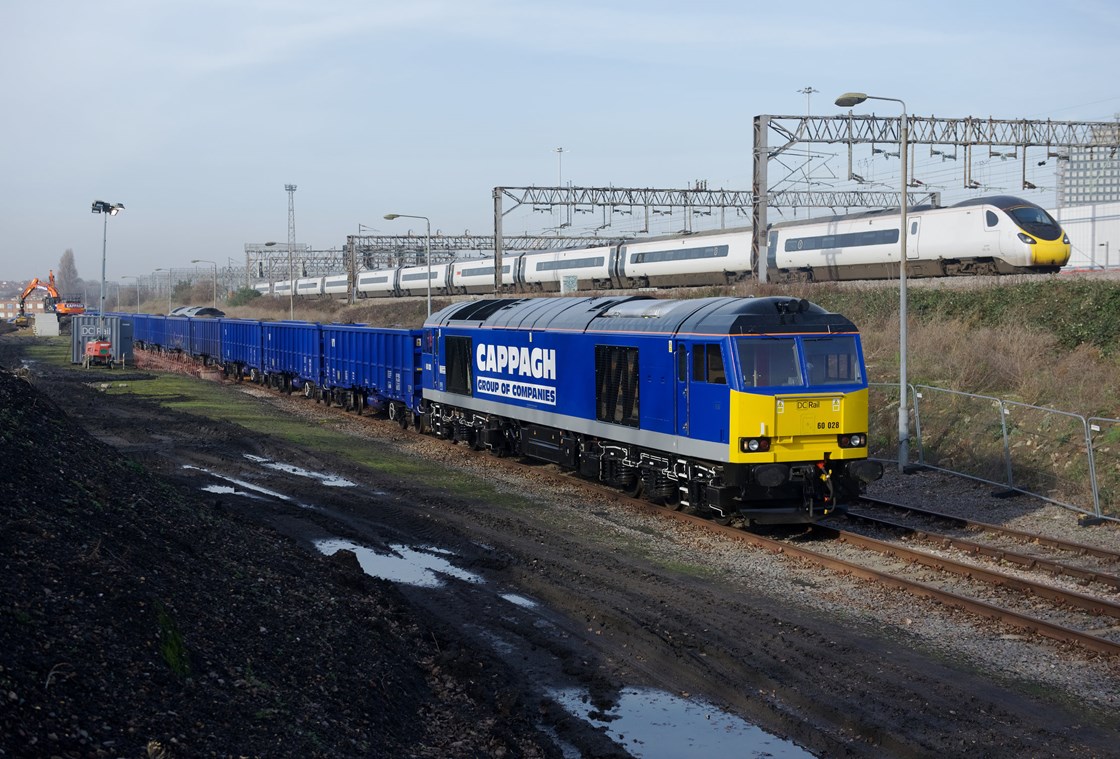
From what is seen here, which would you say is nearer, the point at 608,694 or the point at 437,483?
the point at 608,694

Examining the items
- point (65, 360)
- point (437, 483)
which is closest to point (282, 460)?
point (437, 483)

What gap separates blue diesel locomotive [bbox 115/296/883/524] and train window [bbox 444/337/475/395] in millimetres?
53

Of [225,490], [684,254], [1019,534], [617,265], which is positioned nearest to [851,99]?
[1019,534]

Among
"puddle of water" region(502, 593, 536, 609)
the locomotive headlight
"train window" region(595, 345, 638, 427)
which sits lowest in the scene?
"puddle of water" region(502, 593, 536, 609)

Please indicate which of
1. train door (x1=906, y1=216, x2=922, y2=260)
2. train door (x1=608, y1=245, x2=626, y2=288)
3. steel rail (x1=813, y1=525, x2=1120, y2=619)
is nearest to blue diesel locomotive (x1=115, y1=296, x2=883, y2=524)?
steel rail (x1=813, y1=525, x2=1120, y2=619)

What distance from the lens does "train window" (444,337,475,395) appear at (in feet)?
87.2

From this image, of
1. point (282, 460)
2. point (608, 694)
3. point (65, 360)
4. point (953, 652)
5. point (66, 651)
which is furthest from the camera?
point (65, 360)

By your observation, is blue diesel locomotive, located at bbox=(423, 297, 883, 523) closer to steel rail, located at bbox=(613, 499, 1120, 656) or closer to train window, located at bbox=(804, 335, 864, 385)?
train window, located at bbox=(804, 335, 864, 385)

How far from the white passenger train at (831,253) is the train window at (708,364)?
21.4 m

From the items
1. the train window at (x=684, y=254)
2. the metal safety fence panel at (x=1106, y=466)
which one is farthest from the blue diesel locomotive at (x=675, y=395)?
the train window at (x=684, y=254)

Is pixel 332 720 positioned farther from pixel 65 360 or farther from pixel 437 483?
pixel 65 360

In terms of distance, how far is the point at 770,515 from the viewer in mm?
16594

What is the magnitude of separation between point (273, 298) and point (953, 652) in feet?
346

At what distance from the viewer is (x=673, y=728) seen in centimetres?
948
